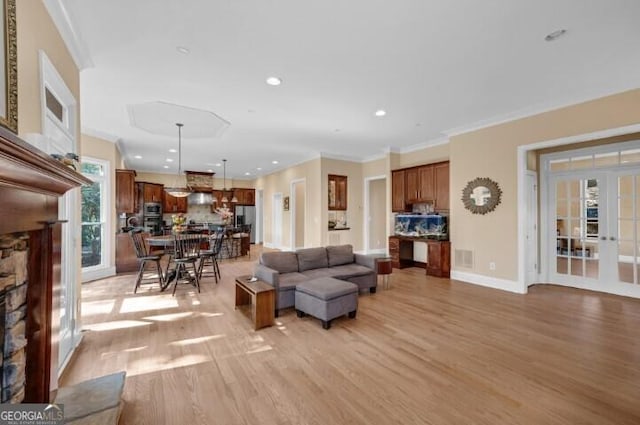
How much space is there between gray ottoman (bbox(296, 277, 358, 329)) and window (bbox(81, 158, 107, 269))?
14.8ft

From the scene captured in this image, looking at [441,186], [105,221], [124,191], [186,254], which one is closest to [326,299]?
[186,254]

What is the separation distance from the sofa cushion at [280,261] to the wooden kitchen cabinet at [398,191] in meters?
3.42

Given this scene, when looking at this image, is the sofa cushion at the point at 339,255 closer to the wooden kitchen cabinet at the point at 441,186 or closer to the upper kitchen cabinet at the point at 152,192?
the wooden kitchen cabinet at the point at 441,186

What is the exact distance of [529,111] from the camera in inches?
168

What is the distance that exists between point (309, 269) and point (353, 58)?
296 centimetres

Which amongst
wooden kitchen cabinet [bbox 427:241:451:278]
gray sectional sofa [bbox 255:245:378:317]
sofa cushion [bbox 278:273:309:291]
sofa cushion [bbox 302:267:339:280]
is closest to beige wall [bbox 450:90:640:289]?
wooden kitchen cabinet [bbox 427:241:451:278]

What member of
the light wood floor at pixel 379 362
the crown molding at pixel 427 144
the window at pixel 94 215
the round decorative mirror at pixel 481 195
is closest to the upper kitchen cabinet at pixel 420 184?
the crown molding at pixel 427 144

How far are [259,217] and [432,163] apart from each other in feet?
24.4

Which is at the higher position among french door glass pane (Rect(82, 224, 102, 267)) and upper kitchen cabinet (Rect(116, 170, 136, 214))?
upper kitchen cabinet (Rect(116, 170, 136, 214))

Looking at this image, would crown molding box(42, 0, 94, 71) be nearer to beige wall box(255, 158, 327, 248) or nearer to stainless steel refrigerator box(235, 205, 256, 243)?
beige wall box(255, 158, 327, 248)

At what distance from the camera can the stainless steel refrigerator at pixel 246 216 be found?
1110 cm

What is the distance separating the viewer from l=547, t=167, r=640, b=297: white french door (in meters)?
4.23

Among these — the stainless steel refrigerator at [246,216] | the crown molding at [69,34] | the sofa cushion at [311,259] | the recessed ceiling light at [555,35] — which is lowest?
the sofa cushion at [311,259]

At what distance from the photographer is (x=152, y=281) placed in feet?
17.0
